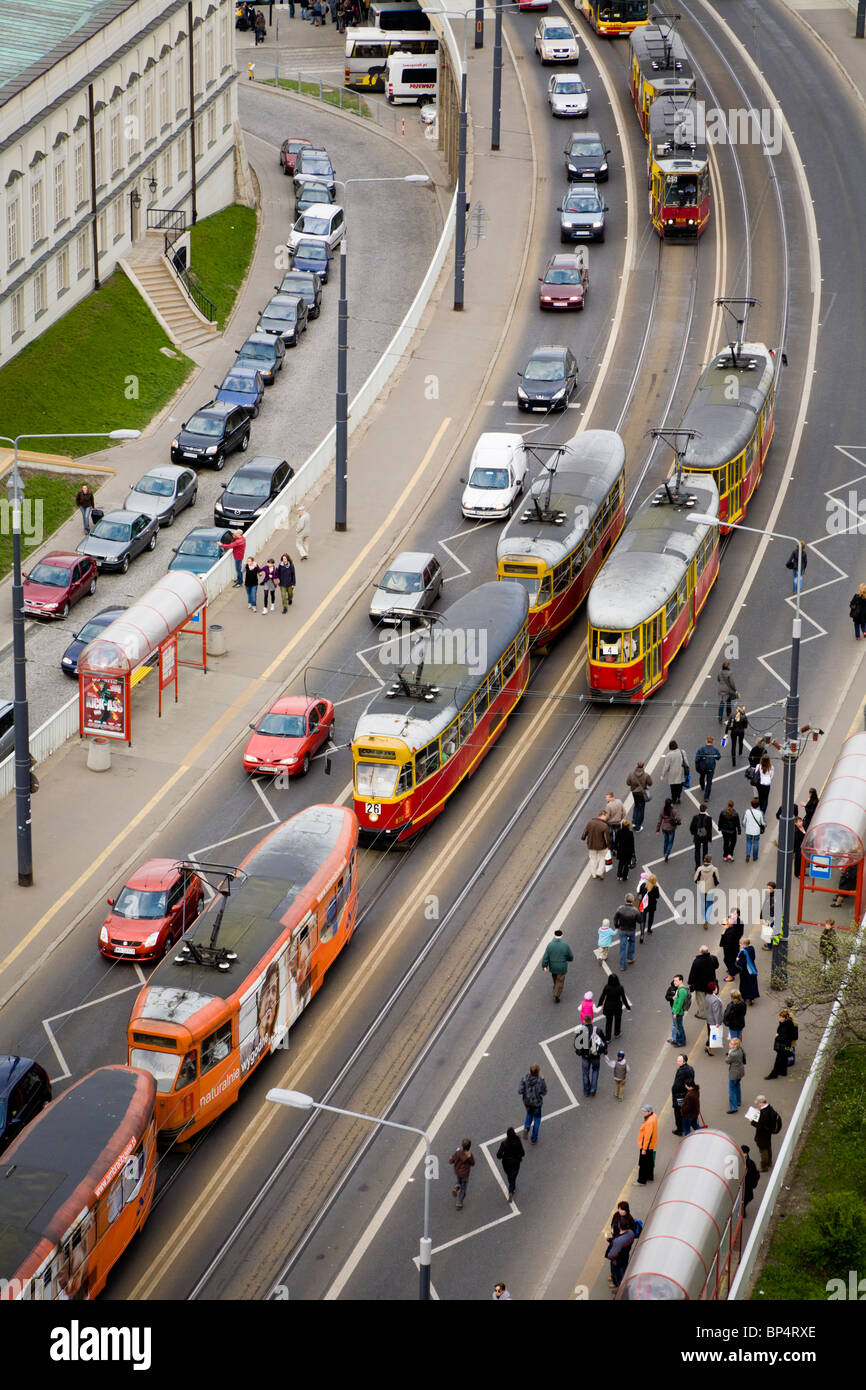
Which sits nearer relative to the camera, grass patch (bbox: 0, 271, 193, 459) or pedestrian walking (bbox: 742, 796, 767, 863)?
pedestrian walking (bbox: 742, 796, 767, 863)

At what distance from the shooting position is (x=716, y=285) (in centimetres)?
8044

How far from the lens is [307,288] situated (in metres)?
84.9

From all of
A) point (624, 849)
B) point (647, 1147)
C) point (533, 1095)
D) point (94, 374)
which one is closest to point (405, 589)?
point (624, 849)

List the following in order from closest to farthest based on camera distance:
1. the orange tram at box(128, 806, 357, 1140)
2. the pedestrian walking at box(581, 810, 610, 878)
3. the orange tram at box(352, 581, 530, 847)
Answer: the orange tram at box(128, 806, 357, 1140)
the pedestrian walking at box(581, 810, 610, 878)
the orange tram at box(352, 581, 530, 847)

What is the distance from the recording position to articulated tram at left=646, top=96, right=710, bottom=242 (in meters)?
81.8

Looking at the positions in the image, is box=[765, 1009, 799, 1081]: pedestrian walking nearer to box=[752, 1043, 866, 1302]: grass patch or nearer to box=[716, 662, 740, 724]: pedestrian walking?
box=[752, 1043, 866, 1302]: grass patch

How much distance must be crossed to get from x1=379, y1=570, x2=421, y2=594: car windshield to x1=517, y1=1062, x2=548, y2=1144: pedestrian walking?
20.3 meters

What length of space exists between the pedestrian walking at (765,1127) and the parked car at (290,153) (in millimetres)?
65232

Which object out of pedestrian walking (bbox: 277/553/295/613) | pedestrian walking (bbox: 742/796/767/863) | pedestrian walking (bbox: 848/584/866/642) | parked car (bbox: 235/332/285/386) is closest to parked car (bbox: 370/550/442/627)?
pedestrian walking (bbox: 277/553/295/613)

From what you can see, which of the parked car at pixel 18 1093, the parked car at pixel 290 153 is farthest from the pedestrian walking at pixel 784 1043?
the parked car at pixel 290 153

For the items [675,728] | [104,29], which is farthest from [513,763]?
[104,29]

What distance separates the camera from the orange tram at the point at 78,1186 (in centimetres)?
3625

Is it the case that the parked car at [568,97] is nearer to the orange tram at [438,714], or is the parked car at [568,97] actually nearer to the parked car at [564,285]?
the parked car at [564,285]

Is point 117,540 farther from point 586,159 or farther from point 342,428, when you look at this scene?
point 586,159
